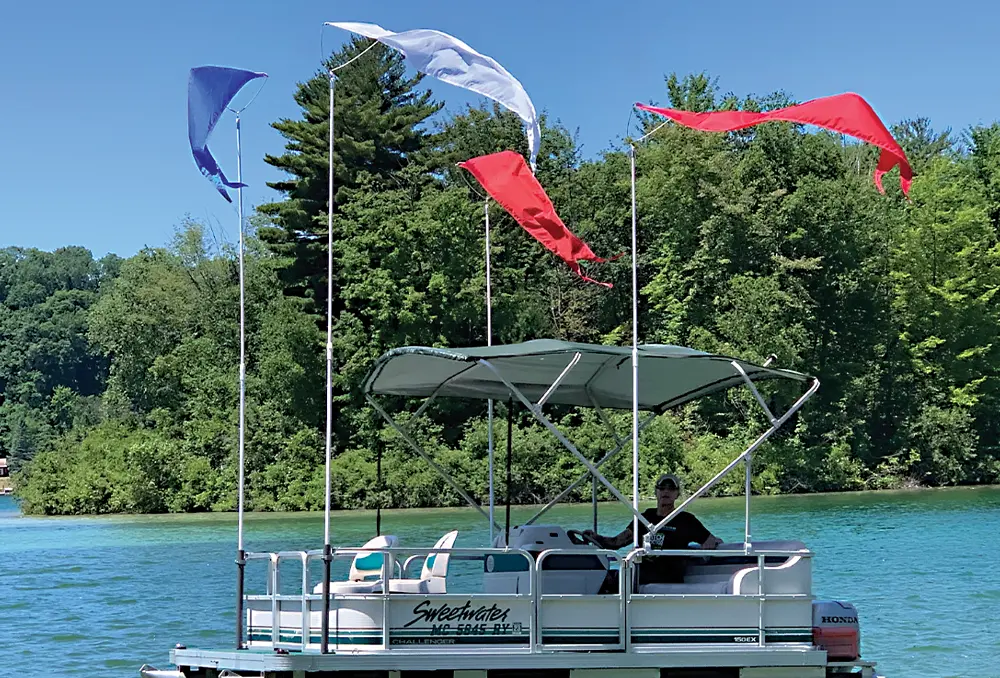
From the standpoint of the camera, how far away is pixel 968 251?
5559cm

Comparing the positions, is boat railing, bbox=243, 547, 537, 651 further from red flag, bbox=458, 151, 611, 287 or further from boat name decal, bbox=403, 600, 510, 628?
red flag, bbox=458, 151, 611, 287

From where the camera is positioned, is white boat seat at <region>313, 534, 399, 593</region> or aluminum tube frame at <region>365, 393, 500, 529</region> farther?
aluminum tube frame at <region>365, 393, 500, 529</region>

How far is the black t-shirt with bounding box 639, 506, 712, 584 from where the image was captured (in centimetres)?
1178

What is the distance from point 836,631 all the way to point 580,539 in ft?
7.73

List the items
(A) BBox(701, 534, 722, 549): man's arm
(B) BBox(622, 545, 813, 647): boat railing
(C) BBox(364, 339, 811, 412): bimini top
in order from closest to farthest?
(B) BBox(622, 545, 813, 647): boat railing, (C) BBox(364, 339, 811, 412): bimini top, (A) BBox(701, 534, 722, 549): man's arm

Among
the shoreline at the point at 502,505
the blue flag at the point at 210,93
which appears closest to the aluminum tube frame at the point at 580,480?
the blue flag at the point at 210,93

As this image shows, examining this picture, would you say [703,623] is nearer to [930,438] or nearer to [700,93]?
[930,438]

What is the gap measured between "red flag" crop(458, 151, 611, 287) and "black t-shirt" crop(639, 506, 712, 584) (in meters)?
3.67

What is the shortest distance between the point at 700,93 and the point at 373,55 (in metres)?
13.9

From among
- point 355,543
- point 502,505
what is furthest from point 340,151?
point 355,543

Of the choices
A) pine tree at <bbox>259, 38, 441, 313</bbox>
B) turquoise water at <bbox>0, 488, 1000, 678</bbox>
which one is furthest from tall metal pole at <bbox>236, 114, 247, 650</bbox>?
pine tree at <bbox>259, 38, 441, 313</bbox>

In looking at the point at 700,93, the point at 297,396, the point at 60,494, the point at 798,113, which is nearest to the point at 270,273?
the point at 297,396

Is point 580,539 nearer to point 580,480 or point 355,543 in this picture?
point 580,480

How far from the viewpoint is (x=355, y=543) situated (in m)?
33.0
